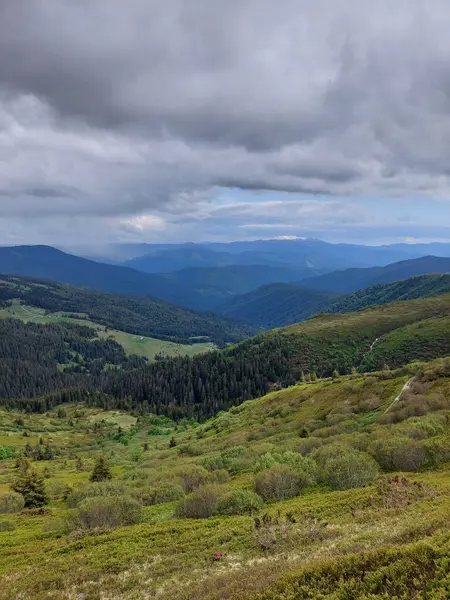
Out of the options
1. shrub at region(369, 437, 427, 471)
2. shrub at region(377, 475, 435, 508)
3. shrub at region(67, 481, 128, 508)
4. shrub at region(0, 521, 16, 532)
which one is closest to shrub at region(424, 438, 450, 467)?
shrub at region(369, 437, 427, 471)

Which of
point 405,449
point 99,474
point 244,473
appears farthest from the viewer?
point 99,474

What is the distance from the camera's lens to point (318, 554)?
17656mm

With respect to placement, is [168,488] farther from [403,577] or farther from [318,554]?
[403,577]

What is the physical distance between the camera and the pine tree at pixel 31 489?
1987 inches

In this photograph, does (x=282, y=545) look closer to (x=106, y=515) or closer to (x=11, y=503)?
(x=106, y=515)

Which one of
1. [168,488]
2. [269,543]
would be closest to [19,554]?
[168,488]

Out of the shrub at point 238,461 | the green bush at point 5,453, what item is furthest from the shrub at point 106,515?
the green bush at point 5,453

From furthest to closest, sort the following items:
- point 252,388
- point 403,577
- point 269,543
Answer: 1. point 252,388
2. point 269,543
3. point 403,577

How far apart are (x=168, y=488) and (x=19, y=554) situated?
528 inches

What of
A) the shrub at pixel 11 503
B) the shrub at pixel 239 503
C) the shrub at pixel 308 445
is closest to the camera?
the shrub at pixel 239 503

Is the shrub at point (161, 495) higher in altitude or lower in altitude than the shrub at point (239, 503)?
lower

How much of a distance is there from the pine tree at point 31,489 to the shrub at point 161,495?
2067 cm

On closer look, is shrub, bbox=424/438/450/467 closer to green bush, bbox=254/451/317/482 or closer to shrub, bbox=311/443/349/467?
shrub, bbox=311/443/349/467

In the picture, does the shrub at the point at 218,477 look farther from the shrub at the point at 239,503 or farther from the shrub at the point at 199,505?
the shrub at the point at 239,503
